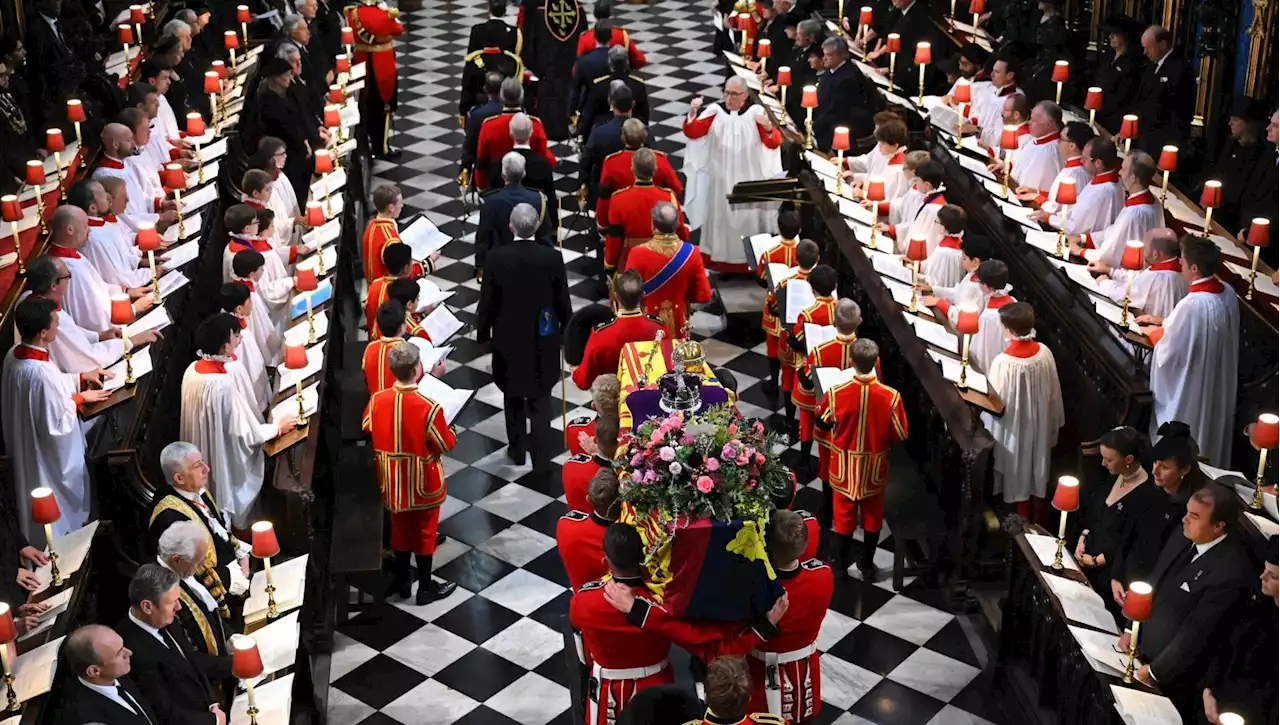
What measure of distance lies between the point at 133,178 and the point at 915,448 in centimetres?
611

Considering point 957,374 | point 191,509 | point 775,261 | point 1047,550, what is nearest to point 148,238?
point 191,509

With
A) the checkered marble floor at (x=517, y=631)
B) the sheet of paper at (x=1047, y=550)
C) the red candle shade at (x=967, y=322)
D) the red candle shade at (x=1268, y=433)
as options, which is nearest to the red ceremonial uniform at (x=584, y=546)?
the checkered marble floor at (x=517, y=631)

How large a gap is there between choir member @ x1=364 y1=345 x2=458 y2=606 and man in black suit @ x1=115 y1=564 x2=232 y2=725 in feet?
7.14

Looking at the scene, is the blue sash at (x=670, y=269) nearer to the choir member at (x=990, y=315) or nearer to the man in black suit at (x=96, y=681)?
the choir member at (x=990, y=315)

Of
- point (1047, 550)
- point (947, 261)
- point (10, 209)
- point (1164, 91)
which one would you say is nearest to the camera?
point (1047, 550)

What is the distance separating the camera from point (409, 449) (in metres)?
9.02

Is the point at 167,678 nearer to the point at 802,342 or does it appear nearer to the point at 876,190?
the point at 802,342

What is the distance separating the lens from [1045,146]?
12.4 meters

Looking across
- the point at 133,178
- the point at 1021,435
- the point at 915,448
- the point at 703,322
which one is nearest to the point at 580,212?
the point at 703,322

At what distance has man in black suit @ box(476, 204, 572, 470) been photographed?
34.2 ft

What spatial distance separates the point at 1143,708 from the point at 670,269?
4920 mm

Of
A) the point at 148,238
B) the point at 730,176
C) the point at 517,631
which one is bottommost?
the point at 517,631

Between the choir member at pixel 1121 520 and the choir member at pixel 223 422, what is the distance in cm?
445

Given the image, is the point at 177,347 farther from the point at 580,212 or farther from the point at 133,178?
the point at 580,212
